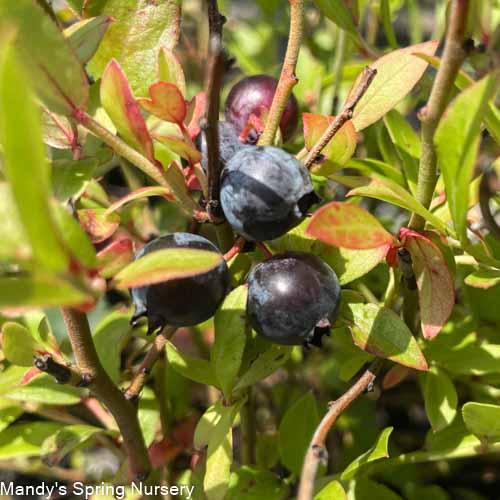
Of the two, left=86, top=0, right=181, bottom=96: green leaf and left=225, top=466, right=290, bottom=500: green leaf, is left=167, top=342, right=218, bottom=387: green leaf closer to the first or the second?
left=225, top=466, right=290, bottom=500: green leaf

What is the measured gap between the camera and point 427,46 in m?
0.81

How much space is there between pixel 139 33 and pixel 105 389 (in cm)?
43

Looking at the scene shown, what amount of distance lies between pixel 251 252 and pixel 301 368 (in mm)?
687

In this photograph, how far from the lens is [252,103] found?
907mm

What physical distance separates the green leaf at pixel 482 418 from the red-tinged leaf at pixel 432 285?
0.34 feet

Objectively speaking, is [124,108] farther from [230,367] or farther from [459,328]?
[459,328]

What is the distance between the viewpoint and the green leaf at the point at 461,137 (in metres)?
0.57

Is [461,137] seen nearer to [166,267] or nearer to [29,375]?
[166,267]

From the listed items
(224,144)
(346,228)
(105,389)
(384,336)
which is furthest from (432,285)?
(105,389)

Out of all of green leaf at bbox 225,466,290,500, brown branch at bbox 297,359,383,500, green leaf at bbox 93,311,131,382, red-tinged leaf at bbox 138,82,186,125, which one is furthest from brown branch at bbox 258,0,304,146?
green leaf at bbox 225,466,290,500

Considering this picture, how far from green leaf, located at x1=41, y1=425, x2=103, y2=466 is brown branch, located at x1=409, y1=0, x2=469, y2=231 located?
0.50 metres

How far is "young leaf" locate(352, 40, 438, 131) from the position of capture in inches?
31.3

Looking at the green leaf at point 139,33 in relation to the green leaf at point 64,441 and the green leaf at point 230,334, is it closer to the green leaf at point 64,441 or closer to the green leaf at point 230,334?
the green leaf at point 230,334

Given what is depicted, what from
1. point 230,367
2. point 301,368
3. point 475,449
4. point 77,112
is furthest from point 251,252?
point 301,368
